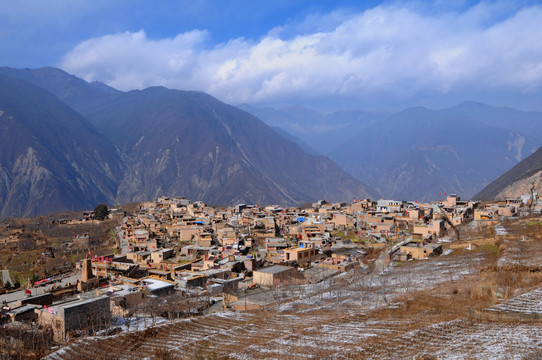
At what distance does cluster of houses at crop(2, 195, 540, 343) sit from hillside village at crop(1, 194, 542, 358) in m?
0.10

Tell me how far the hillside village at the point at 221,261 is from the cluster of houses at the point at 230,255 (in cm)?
10

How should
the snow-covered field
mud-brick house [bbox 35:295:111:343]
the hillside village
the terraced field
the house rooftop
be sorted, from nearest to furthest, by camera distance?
the snow-covered field, the terraced field, mud-brick house [bbox 35:295:111:343], the hillside village, the house rooftop

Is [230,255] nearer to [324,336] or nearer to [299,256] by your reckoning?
[299,256]

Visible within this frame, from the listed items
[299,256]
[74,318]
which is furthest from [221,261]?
[74,318]

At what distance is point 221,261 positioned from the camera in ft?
146

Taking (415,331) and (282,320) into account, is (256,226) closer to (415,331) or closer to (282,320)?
(282,320)

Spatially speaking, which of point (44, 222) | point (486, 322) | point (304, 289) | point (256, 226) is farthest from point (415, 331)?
point (44, 222)

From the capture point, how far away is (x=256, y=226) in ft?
220

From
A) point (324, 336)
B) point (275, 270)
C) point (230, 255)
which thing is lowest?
point (275, 270)

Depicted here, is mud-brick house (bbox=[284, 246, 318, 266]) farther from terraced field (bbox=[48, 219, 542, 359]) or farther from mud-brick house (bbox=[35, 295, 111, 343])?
mud-brick house (bbox=[35, 295, 111, 343])

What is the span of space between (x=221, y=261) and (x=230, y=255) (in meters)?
2.31

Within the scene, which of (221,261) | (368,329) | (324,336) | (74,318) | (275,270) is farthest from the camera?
(221,261)

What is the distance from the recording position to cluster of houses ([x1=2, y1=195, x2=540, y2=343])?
1178 inches

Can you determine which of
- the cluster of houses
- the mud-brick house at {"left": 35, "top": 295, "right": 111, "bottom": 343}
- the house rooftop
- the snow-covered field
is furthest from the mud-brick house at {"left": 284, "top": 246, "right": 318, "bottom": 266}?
the mud-brick house at {"left": 35, "top": 295, "right": 111, "bottom": 343}
